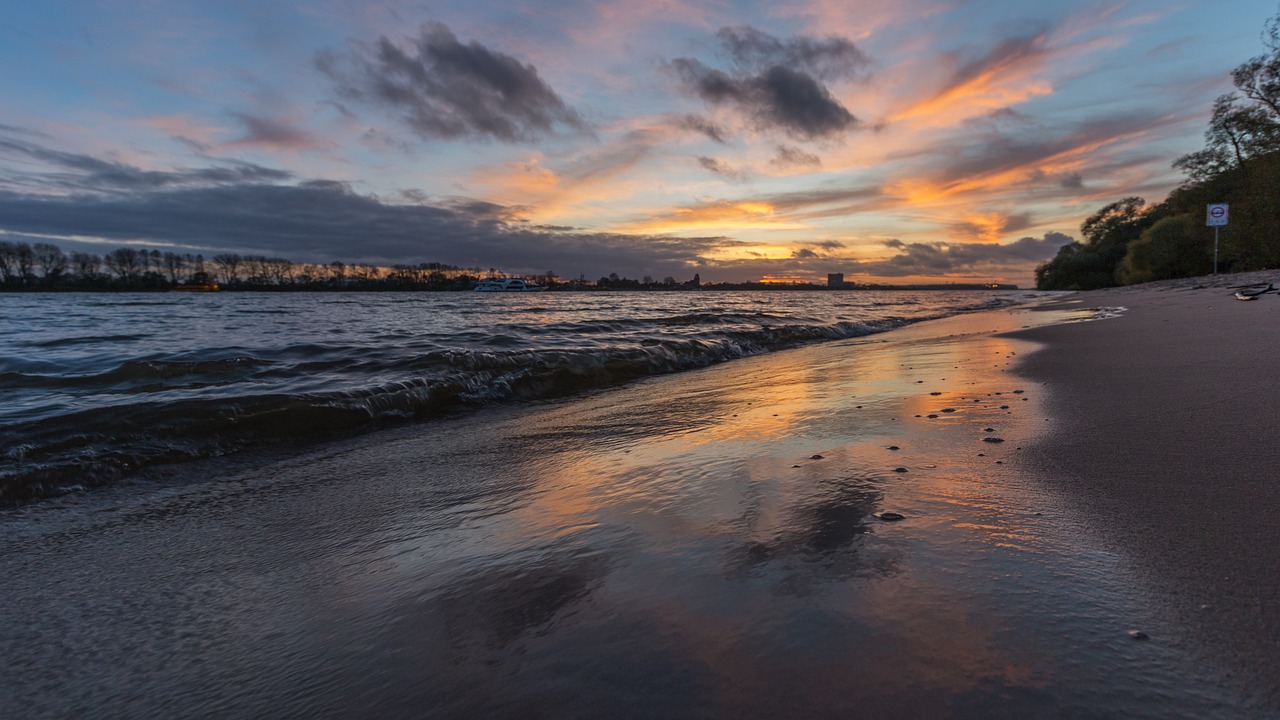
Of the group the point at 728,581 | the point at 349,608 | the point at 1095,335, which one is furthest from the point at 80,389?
the point at 1095,335

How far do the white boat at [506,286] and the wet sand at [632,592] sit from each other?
96.7 metres

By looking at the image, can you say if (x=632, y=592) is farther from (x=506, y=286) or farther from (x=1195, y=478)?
(x=506, y=286)

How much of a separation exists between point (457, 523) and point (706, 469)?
1286mm

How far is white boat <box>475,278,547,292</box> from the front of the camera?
99312 millimetres

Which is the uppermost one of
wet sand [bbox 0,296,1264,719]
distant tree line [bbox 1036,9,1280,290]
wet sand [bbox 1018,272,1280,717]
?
distant tree line [bbox 1036,9,1280,290]

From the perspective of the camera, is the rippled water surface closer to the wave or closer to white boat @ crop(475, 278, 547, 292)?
the wave

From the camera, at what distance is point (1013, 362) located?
6.27 m

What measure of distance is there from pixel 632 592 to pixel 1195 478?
227 centimetres

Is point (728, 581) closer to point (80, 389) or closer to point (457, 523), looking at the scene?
point (457, 523)

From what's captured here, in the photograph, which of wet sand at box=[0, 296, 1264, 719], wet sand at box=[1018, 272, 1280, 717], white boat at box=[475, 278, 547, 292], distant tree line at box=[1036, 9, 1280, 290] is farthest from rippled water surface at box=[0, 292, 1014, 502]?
white boat at box=[475, 278, 547, 292]

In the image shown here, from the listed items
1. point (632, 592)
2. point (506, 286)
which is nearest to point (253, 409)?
point (632, 592)

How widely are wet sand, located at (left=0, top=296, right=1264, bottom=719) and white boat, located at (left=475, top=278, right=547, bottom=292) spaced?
96667 mm

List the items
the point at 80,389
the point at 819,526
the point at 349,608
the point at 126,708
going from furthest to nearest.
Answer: the point at 80,389
the point at 819,526
the point at 349,608
the point at 126,708

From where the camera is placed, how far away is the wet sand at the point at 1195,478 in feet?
4.16
